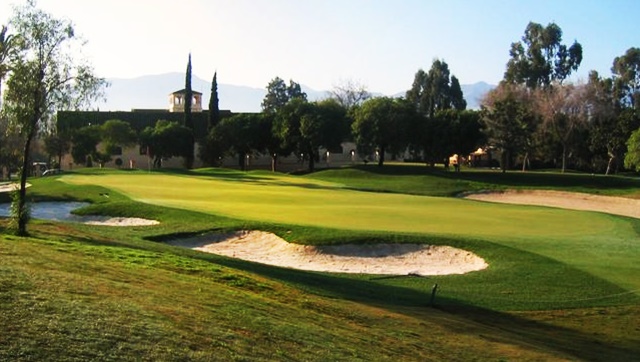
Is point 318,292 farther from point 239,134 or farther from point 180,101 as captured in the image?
point 180,101

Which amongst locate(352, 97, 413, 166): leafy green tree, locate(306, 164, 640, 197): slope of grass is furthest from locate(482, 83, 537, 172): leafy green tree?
locate(352, 97, 413, 166): leafy green tree

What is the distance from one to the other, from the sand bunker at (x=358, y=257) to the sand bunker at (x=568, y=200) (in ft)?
101

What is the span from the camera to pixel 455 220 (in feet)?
106

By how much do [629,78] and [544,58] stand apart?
50.9ft

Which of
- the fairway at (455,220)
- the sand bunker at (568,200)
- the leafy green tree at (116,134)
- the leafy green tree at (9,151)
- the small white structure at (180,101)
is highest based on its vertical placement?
the small white structure at (180,101)

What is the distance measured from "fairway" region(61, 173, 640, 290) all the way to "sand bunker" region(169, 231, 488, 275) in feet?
7.58

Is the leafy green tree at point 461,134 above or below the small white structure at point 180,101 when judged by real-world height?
below

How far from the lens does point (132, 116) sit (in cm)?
12038

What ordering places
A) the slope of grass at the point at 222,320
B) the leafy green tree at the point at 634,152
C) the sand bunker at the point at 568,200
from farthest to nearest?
the leafy green tree at the point at 634,152
the sand bunker at the point at 568,200
the slope of grass at the point at 222,320

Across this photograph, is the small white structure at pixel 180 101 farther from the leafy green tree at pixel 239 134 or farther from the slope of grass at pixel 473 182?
the slope of grass at pixel 473 182

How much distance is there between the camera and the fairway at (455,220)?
2269cm

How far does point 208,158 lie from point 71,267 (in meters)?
97.4

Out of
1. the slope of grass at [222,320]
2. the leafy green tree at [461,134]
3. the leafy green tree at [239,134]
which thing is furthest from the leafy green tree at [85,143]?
the slope of grass at [222,320]

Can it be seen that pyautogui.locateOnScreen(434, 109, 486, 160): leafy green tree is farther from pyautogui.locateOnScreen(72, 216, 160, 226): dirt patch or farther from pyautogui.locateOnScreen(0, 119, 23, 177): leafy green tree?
pyautogui.locateOnScreen(72, 216, 160, 226): dirt patch
